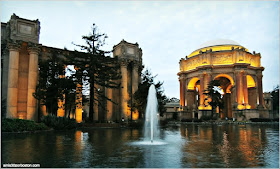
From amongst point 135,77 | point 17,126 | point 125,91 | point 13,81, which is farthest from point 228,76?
point 17,126

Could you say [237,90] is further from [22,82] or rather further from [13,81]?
[13,81]

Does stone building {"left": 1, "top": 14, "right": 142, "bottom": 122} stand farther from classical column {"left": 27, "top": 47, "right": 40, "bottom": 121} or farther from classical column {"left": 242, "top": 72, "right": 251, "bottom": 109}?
classical column {"left": 242, "top": 72, "right": 251, "bottom": 109}

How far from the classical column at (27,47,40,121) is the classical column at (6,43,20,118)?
1.34m

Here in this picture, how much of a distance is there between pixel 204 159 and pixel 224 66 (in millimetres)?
56721

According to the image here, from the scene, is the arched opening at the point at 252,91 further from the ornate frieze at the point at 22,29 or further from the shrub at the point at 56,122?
the ornate frieze at the point at 22,29

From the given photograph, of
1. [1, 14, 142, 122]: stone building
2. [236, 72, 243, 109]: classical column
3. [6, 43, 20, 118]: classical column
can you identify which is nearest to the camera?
[6, 43, 20, 118]: classical column

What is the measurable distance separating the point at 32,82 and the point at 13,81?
1961mm

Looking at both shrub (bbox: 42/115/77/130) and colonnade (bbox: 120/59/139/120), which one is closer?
shrub (bbox: 42/115/77/130)

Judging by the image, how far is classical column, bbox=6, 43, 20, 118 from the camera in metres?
24.3

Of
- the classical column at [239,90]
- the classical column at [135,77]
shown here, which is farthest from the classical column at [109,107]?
the classical column at [239,90]

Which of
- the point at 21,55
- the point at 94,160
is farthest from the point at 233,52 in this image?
the point at 94,160

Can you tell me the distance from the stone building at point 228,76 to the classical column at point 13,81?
43.5 m

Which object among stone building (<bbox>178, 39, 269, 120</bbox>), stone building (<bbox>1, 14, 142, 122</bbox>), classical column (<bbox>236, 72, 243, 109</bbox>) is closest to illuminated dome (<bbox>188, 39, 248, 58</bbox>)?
stone building (<bbox>178, 39, 269, 120</bbox>)

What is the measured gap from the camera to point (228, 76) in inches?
2327
